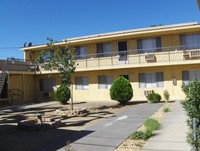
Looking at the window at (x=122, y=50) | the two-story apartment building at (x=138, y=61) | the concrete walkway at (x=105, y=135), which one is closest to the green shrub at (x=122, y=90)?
the two-story apartment building at (x=138, y=61)

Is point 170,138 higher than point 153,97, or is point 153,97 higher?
point 153,97

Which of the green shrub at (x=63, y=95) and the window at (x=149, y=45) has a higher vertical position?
the window at (x=149, y=45)

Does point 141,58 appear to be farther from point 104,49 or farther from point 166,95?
point 104,49

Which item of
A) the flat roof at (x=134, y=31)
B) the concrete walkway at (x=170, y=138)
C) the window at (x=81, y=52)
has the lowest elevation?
the concrete walkway at (x=170, y=138)

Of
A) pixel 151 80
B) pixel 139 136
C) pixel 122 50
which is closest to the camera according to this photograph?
pixel 139 136

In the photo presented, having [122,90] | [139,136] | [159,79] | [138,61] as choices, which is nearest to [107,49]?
[138,61]

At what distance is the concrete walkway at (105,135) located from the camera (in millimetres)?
10820

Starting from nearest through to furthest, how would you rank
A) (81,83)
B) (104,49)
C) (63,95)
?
(63,95) → (104,49) → (81,83)

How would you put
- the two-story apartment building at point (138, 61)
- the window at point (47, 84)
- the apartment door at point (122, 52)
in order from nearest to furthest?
the two-story apartment building at point (138, 61) < the apartment door at point (122, 52) < the window at point (47, 84)

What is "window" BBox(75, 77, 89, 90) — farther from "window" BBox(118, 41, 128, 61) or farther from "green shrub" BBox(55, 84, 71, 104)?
"window" BBox(118, 41, 128, 61)

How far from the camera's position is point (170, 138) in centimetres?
1140

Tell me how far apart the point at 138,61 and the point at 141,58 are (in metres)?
0.37

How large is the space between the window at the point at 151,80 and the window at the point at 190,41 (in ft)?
10.4

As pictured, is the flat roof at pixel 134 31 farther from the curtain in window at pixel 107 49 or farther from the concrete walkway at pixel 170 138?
the concrete walkway at pixel 170 138
